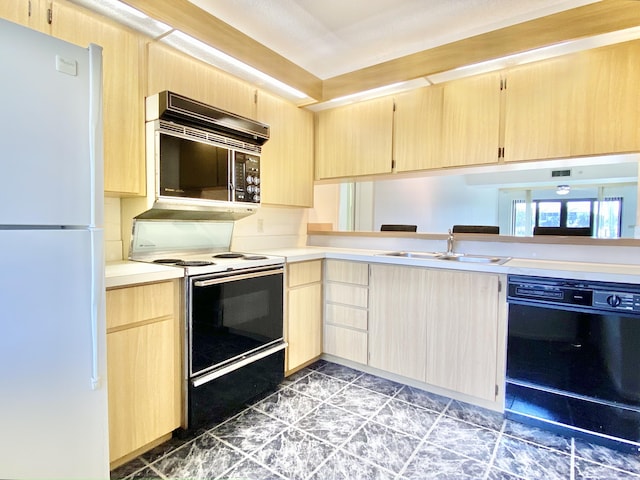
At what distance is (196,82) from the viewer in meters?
2.20

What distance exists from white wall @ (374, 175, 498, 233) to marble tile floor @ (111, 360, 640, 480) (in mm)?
2464

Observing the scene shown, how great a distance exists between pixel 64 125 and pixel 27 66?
182 millimetres

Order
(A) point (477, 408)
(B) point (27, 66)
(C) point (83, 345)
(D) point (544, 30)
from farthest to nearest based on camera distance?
(A) point (477, 408) → (D) point (544, 30) → (C) point (83, 345) → (B) point (27, 66)

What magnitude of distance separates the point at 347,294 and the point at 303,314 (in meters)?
0.38

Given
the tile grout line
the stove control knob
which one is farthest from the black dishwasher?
the tile grout line

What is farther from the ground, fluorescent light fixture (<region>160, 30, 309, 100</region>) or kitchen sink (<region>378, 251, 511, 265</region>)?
fluorescent light fixture (<region>160, 30, 309, 100</region>)

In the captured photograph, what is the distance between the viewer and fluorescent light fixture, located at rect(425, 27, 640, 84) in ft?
6.23

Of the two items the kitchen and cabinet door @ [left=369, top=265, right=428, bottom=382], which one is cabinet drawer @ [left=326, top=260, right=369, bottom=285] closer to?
cabinet door @ [left=369, top=265, right=428, bottom=382]

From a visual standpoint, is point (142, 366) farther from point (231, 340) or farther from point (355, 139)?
point (355, 139)

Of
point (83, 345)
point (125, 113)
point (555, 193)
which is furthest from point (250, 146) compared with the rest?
point (555, 193)

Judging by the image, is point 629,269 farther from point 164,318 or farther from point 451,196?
point 451,196

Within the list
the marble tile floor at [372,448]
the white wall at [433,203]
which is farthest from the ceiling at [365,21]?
the marble tile floor at [372,448]

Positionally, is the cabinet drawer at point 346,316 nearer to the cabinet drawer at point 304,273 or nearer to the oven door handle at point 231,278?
the cabinet drawer at point 304,273

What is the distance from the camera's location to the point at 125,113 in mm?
1844
